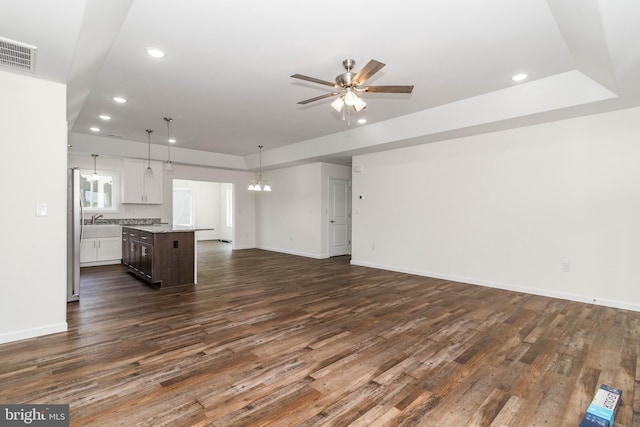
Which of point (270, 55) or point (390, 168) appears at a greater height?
point (270, 55)

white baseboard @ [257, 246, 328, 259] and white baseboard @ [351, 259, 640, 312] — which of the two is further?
white baseboard @ [257, 246, 328, 259]

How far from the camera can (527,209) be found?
4.68 m

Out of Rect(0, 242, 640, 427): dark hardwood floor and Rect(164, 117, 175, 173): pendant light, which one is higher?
Rect(164, 117, 175, 173): pendant light

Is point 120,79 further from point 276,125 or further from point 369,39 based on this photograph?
point 369,39

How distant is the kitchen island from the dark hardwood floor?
19.2 inches

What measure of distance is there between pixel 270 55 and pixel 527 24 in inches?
92.5

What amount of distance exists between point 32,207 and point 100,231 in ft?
14.3

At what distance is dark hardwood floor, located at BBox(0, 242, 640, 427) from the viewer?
1915 mm

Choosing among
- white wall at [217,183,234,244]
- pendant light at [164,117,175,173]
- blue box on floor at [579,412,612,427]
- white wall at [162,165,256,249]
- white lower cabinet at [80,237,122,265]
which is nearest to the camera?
blue box on floor at [579,412,612,427]

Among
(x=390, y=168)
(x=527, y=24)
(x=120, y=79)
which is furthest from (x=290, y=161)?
(x=527, y=24)

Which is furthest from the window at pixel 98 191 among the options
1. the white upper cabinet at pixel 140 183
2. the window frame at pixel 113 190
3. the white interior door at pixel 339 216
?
the white interior door at pixel 339 216

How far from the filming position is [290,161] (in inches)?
308

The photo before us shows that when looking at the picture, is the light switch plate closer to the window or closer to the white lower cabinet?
the white lower cabinet

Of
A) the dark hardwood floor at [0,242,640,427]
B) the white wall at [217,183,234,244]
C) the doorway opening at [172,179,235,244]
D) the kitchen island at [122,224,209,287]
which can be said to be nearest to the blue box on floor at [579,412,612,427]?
the dark hardwood floor at [0,242,640,427]
